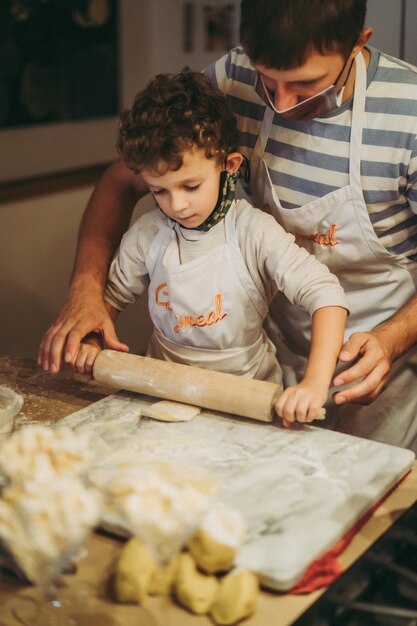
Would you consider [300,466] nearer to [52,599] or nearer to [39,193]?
[52,599]

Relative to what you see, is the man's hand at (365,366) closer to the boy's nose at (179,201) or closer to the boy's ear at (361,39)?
the boy's nose at (179,201)

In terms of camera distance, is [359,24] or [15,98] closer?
[359,24]

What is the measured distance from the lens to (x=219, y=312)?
1.50 metres

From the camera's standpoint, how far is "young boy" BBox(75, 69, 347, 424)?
A: 1372 millimetres

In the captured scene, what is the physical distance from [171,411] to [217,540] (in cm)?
44

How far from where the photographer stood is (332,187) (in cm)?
155

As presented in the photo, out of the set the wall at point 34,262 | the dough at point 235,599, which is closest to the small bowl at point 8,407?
the dough at point 235,599

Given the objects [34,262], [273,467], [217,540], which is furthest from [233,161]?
[34,262]

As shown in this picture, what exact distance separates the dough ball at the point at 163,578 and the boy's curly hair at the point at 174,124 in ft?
2.25

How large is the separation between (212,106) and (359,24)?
0.29m

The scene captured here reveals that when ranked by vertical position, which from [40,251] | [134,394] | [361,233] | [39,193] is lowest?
[40,251]

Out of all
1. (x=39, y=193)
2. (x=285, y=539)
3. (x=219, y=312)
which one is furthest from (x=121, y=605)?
(x=39, y=193)

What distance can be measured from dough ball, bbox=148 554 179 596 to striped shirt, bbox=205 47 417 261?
0.85 meters

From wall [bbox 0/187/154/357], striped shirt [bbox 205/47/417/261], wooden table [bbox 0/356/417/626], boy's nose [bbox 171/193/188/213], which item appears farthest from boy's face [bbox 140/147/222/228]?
wall [bbox 0/187/154/357]
